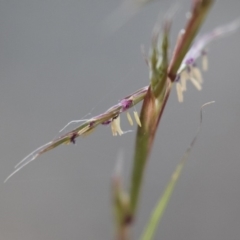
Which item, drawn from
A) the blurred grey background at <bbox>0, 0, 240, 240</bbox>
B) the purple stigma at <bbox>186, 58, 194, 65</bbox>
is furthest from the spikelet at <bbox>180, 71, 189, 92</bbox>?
the blurred grey background at <bbox>0, 0, 240, 240</bbox>

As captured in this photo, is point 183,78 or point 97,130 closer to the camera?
point 183,78

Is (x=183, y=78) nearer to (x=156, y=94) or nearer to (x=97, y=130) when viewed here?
(x=156, y=94)

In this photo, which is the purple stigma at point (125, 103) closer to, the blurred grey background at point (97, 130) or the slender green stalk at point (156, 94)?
the slender green stalk at point (156, 94)

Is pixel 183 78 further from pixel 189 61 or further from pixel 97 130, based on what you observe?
pixel 97 130

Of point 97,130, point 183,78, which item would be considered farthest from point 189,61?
point 97,130

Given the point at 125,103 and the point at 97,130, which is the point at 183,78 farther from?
the point at 97,130

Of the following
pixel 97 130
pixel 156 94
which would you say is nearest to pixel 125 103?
pixel 156 94

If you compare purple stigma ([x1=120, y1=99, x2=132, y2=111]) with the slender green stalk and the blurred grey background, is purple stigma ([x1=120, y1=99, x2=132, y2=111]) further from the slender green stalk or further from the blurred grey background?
the blurred grey background

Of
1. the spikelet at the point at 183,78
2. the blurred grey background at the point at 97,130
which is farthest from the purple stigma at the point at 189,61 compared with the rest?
the blurred grey background at the point at 97,130

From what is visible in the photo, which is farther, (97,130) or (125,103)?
(97,130)
